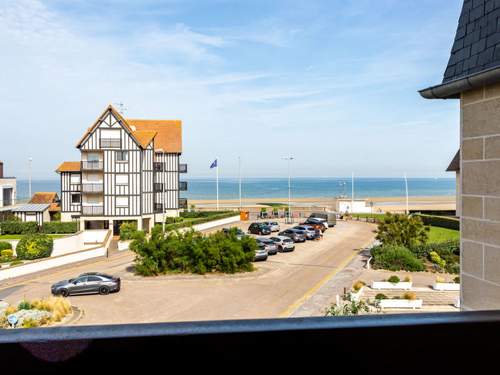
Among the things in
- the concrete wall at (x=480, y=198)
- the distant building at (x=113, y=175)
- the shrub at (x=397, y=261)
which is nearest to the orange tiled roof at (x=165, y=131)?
the distant building at (x=113, y=175)

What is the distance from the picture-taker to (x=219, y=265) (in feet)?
71.4

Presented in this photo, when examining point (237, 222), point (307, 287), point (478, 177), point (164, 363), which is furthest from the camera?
point (237, 222)

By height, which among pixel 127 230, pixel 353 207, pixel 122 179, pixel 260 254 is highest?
pixel 122 179

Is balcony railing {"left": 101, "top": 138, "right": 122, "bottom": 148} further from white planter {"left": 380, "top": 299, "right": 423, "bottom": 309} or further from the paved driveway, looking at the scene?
white planter {"left": 380, "top": 299, "right": 423, "bottom": 309}

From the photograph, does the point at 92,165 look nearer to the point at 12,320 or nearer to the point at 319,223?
the point at 319,223

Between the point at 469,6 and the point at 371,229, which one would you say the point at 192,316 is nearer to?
the point at 469,6

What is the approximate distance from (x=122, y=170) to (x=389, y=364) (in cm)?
3413

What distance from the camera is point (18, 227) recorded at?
1224 inches

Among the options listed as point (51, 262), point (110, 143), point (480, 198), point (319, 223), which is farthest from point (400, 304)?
point (110, 143)

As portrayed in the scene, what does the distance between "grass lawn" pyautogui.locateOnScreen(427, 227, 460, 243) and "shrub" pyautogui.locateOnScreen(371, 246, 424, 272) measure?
8278 millimetres

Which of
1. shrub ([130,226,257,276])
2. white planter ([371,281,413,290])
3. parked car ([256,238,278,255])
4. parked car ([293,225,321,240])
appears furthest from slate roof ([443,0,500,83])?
parked car ([293,225,321,240])

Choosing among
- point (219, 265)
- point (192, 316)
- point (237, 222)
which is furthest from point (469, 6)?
point (237, 222)

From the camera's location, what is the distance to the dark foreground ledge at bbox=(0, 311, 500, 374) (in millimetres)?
1051

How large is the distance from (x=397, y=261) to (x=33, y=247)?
19.5 m
